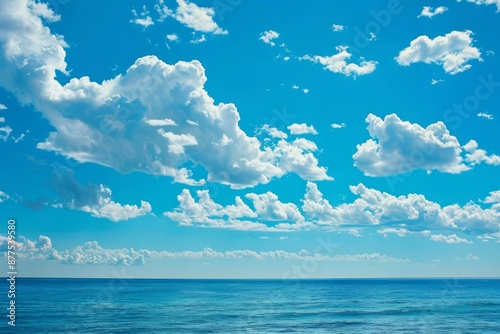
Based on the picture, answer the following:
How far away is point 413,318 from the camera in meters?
60.6

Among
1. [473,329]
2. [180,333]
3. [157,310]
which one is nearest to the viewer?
[180,333]

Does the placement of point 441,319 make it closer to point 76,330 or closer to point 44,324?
point 76,330

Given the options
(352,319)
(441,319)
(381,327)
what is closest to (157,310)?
(352,319)

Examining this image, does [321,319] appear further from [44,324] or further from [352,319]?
[44,324]

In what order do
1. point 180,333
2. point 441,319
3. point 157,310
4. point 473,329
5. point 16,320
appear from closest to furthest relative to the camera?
point 180,333 < point 473,329 < point 16,320 < point 441,319 < point 157,310

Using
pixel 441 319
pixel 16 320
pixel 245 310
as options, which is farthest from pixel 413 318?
pixel 16 320

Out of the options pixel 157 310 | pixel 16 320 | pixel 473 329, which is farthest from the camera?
pixel 157 310

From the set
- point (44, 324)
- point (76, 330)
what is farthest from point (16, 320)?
point (76, 330)

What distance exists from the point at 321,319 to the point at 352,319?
14.2 ft

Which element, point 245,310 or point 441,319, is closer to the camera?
point 441,319

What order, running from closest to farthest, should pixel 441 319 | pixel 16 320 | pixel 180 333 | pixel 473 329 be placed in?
1. pixel 180 333
2. pixel 473 329
3. pixel 16 320
4. pixel 441 319

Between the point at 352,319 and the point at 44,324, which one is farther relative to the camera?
the point at 352,319

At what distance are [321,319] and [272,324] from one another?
942 centimetres

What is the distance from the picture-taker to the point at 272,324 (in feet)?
175
